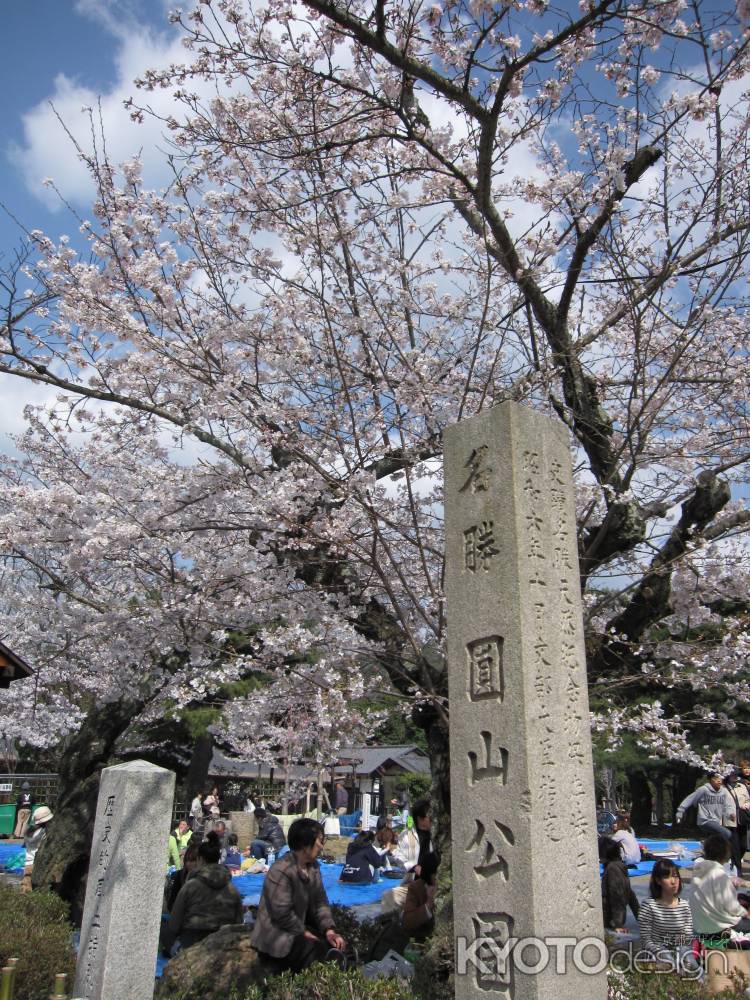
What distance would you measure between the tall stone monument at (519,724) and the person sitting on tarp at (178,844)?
370 inches

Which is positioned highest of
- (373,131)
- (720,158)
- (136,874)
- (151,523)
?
(373,131)

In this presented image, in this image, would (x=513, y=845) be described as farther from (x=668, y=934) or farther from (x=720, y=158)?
(x=720, y=158)

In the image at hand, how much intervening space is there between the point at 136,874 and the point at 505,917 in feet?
11.1

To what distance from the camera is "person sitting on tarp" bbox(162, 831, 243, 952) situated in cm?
695

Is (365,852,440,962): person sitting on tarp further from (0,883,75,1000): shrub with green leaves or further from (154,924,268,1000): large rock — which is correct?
(0,883,75,1000): shrub with green leaves

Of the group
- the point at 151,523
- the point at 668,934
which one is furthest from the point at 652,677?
the point at 151,523

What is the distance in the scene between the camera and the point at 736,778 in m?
11.3

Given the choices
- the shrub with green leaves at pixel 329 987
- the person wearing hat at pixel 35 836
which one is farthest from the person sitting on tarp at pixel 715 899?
the person wearing hat at pixel 35 836

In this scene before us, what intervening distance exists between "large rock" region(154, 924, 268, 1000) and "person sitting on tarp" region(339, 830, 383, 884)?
6.97 metres

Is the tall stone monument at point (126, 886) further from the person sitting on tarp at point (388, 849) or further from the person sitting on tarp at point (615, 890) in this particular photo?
the person sitting on tarp at point (388, 849)

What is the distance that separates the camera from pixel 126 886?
5555 millimetres

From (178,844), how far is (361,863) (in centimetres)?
300

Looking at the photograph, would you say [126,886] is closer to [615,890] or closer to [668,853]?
[615,890]

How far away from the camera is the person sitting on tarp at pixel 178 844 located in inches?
468
